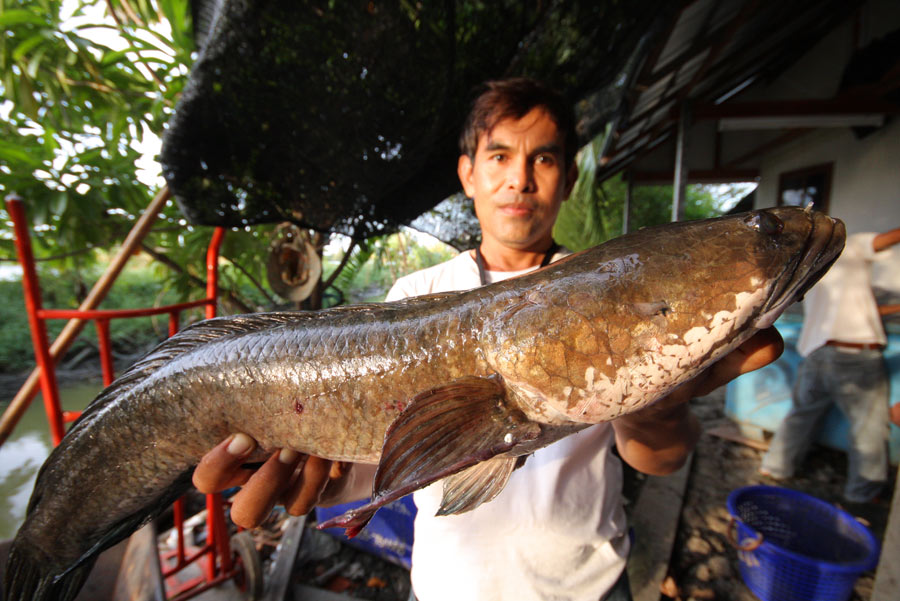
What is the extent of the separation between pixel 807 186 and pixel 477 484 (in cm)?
944

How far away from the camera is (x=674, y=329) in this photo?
36.1 inches

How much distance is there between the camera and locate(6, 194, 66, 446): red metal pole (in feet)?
5.71

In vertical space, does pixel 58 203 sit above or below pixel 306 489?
above

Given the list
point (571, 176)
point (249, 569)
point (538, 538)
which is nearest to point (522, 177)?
point (571, 176)

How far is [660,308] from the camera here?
0.94 m

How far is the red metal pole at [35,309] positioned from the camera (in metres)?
1.74

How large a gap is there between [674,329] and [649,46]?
132 inches

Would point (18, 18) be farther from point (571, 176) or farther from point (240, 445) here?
point (571, 176)

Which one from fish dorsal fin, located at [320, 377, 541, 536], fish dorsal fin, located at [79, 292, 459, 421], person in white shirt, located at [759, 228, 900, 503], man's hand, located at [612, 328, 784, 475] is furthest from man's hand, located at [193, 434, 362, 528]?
person in white shirt, located at [759, 228, 900, 503]

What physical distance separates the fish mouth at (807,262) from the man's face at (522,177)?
0.89 meters

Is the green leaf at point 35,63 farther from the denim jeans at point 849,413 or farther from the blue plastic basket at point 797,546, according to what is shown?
the denim jeans at point 849,413

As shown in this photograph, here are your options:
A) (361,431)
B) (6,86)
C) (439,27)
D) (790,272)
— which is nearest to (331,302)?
(6,86)

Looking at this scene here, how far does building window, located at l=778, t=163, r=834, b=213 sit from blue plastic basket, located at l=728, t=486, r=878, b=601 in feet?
16.8

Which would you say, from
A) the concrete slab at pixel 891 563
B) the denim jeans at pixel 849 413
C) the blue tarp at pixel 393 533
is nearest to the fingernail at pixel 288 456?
the blue tarp at pixel 393 533
